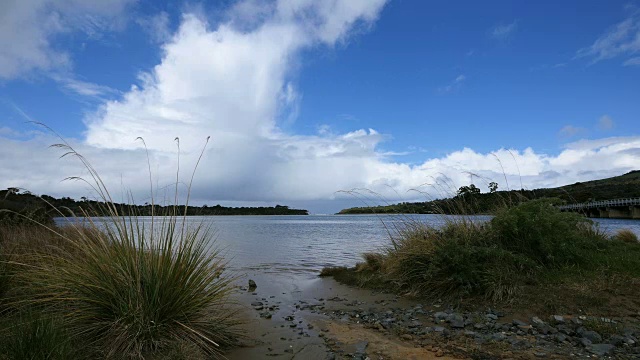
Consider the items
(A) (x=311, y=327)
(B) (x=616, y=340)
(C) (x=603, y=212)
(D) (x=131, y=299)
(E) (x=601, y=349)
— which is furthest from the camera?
(C) (x=603, y=212)

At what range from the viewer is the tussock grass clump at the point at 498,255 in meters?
7.73

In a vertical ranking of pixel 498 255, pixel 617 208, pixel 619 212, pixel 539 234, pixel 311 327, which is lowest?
pixel 311 327

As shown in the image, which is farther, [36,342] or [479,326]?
[479,326]

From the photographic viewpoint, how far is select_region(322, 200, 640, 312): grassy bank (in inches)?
299

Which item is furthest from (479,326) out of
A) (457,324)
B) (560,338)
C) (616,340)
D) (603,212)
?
(603,212)

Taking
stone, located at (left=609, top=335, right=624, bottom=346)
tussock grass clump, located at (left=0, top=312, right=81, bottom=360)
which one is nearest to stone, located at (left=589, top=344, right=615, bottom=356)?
stone, located at (left=609, top=335, right=624, bottom=346)

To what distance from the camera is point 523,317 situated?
6461 mm

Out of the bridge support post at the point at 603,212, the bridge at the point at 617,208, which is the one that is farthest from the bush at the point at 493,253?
the bridge support post at the point at 603,212

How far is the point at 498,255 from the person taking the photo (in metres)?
8.04

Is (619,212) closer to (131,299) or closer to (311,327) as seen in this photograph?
(311,327)

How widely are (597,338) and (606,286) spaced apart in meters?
2.64

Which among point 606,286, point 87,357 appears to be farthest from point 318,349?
point 606,286

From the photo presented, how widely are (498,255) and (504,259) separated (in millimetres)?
259

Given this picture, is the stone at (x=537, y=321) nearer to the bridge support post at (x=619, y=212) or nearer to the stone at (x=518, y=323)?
the stone at (x=518, y=323)
